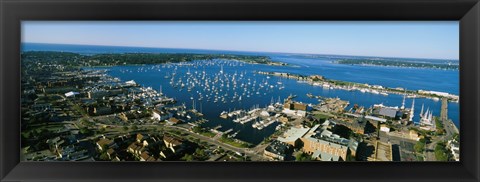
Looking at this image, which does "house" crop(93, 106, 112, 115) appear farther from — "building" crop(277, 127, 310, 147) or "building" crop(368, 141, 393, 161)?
"building" crop(368, 141, 393, 161)

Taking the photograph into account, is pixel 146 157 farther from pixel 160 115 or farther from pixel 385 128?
pixel 385 128

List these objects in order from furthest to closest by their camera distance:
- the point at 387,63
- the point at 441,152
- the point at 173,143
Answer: the point at 387,63 → the point at 173,143 → the point at 441,152

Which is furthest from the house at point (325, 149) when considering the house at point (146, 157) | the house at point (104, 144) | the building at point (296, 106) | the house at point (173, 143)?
the house at point (104, 144)

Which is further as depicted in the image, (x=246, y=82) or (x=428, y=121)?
(x=246, y=82)

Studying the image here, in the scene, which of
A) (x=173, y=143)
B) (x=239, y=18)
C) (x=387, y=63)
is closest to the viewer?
(x=239, y=18)

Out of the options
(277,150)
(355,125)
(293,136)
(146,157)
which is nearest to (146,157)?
(146,157)

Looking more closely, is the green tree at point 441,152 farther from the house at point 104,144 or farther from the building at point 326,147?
the house at point 104,144
